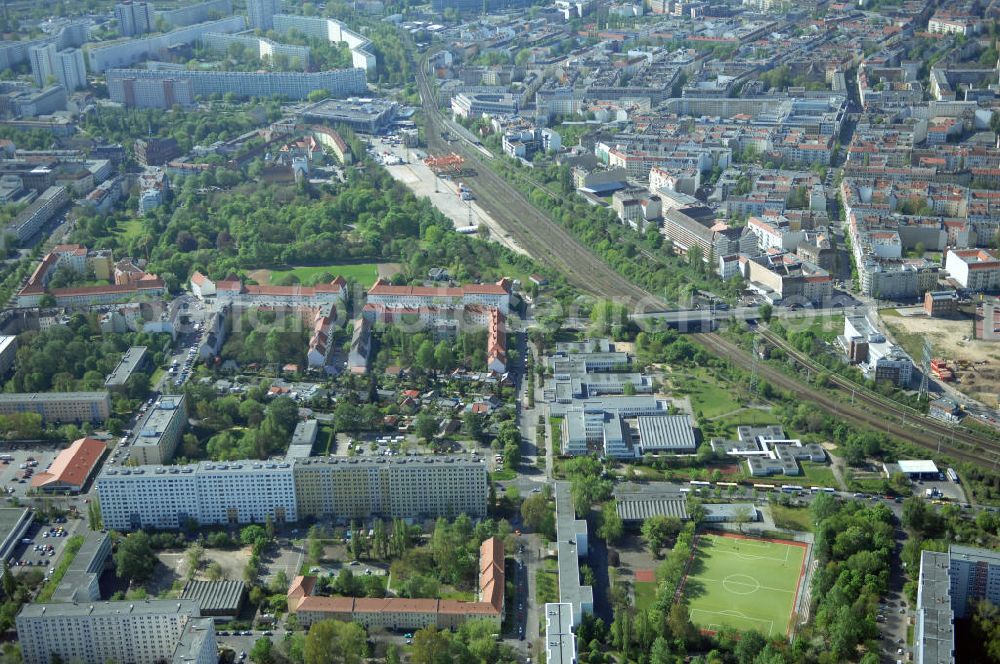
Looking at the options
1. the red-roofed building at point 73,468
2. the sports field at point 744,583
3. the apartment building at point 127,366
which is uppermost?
the apartment building at point 127,366

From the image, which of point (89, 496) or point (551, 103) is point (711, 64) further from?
point (89, 496)

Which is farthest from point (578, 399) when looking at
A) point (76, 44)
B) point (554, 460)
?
point (76, 44)

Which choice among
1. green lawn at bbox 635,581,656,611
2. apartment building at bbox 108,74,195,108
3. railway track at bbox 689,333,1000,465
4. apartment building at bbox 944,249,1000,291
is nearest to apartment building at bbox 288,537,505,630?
green lawn at bbox 635,581,656,611

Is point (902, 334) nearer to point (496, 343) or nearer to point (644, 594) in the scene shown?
point (496, 343)

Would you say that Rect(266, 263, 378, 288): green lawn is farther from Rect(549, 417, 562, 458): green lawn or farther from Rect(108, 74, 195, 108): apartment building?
Rect(108, 74, 195, 108): apartment building

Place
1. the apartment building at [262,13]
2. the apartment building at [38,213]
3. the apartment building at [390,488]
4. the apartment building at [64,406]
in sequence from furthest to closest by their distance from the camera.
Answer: the apartment building at [262,13] < the apartment building at [38,213] < the apartment building at [64,406] < the apartment building at [390,488]

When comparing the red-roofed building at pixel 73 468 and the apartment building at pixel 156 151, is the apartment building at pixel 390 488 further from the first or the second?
the apartment building at pixel 156 151

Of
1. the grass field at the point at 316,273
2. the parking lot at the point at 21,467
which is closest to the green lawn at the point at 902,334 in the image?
the grass field at the point at 316,273
